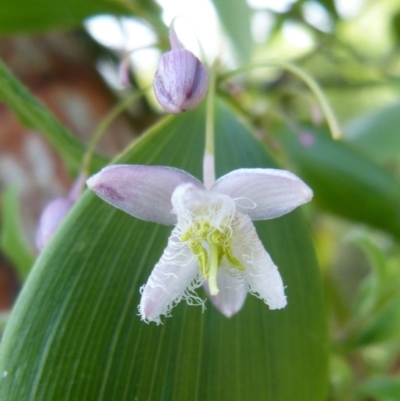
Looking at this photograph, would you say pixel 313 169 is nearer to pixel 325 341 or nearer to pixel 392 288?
pixel 392 288

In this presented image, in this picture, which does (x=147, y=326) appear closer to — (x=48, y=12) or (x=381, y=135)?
(x=48, y=12)

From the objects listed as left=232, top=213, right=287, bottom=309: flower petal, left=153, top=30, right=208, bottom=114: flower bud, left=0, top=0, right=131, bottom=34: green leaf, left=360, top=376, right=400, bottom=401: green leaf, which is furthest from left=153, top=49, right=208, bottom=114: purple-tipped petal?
left=360, top=376, right=400, bottom=401: green leaf

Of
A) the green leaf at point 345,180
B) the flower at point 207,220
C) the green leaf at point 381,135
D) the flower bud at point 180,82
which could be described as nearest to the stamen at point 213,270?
the flower at point 207,220

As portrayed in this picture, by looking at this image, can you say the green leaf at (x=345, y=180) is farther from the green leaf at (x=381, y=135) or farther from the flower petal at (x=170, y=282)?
the flower petal at (x=170, y=282)

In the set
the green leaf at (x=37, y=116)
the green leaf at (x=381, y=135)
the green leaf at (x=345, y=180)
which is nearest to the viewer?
the green leaf at (x=37, y=116)

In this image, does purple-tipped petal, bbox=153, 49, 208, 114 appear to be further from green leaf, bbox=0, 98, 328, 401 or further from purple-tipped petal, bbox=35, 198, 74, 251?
purple-tipped petal, bbox=35, 198, 74, 251

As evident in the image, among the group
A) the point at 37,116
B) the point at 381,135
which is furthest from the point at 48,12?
the point at 381,135
